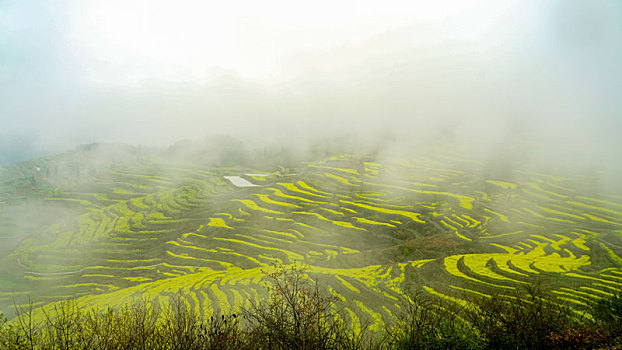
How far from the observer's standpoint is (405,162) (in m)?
85.8

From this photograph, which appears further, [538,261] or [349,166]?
[349,166]

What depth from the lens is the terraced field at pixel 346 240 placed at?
105 ft

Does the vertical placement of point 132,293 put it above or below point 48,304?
above

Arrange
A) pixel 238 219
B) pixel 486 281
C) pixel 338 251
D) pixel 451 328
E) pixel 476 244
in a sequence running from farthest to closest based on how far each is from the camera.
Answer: pixel 238 219 < pixel 338 251 < pixel 476 244 < pixel 486 281 < pixel 451 328

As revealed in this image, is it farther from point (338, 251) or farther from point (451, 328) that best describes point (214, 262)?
point (451, 328)

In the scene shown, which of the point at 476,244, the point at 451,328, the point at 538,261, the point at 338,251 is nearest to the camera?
the point at 451,328

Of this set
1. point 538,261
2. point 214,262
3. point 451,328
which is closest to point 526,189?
point 538,261

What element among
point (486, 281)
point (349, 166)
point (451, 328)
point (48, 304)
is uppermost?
point (349, 166)

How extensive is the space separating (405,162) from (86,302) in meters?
76.3

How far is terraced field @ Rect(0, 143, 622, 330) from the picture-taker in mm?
31984

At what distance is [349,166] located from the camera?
85.1 metres

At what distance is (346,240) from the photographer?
1939 inches

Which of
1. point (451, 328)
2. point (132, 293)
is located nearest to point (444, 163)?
point (451, 328)

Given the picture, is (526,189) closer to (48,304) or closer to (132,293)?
(132,293)
